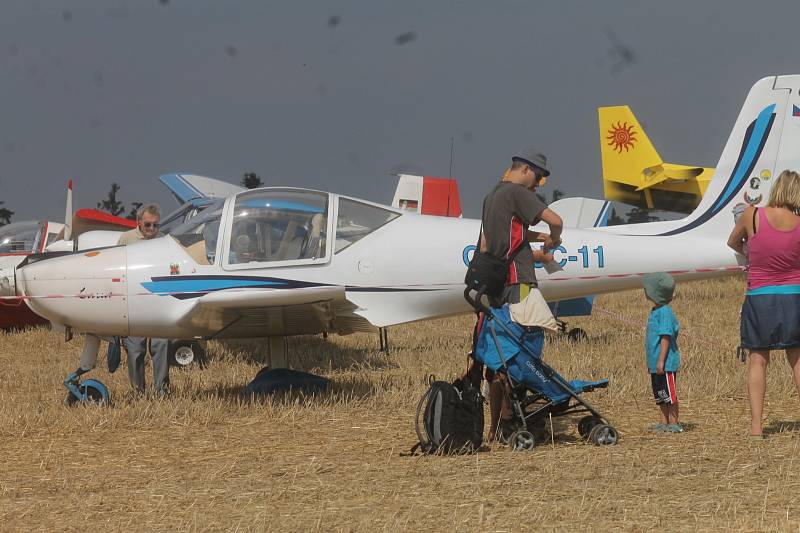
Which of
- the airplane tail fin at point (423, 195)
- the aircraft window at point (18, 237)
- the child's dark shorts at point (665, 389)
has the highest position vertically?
the airplane tail fin at point (423, 195)

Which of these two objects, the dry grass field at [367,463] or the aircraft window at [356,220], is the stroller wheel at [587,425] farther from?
the aircraft window at [356,220]

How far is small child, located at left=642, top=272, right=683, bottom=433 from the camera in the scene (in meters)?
5.96

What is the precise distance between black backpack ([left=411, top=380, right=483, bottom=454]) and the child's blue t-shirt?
1.22 metres

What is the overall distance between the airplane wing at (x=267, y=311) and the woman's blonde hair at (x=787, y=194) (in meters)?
2.83

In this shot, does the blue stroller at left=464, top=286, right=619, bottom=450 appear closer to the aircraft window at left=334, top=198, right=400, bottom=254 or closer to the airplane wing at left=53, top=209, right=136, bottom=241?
the aircraft window at left=334, top=198, right=400, bottom=254

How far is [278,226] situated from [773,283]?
3545mm

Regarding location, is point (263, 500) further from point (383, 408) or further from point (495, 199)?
point (383, 408)

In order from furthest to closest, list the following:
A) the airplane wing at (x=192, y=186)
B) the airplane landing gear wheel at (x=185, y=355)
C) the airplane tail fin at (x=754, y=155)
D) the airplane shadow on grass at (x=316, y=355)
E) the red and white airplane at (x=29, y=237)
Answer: the airplane wing at (x=192, y=186) → the red and white airplane at (x=29, y=237) → the airplane landing gear wheel at (x=185, y=355) → the airplane shadow on grass at (x=316, y=355) → the airplane tail fin at (x=754, y=155)

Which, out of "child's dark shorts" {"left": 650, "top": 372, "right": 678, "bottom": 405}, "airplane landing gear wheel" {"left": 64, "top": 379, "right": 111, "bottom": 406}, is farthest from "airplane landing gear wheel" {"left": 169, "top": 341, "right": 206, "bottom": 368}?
"child's dark shorts" {"left": 650, "top": 372, "right": 678, "bottom": 405}

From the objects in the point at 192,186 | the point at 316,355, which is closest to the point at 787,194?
the point at 316,355

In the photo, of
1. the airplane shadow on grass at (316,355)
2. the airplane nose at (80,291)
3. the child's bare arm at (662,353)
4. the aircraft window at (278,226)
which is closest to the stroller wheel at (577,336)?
the airplane shadow on grass at (316,355)

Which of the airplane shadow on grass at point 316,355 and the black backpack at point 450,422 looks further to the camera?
the airplane shadow on grass at point 316,355

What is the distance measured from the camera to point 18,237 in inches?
509

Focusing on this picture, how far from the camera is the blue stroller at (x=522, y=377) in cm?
552
